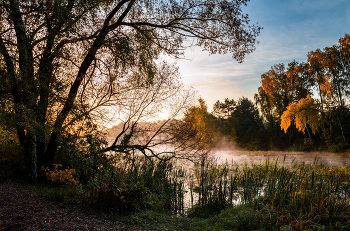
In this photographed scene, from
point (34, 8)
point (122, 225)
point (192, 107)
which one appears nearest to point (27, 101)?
point (34, 8)

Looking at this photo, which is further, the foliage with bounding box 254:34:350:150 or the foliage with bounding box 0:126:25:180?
the foliage with bounding box 254:34:350:150

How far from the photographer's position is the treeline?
22281 mm

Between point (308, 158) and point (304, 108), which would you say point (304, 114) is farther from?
point (308, 158)

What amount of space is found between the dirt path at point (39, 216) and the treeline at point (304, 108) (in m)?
23.6

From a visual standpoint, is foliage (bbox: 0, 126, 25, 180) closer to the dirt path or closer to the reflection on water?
the dirt path

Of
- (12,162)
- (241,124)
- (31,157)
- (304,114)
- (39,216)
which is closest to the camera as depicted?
(39,216)

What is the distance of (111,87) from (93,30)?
187 centimetres

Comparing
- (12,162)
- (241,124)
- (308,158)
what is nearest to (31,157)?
(12,162)

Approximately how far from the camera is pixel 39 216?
3.62m

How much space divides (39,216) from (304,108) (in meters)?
24.9

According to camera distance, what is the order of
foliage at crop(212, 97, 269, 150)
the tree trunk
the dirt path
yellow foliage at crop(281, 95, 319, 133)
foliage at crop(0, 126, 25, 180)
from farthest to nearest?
1. foliage at crop(212, 97, 269, 150)
2. yellow foliage at crop(281, 95, 319, 133)
3. foliage at crop(0, 126, 25, 180)
4. the tree trunk
5. the dirt path

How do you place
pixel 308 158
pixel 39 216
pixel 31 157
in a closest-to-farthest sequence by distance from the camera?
pixel 39 216 → pixel 31 157 → pixel 308 158

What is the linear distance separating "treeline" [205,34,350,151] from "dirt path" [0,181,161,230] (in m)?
23.6

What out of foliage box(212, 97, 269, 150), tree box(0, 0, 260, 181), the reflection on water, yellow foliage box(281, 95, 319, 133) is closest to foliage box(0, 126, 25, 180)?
tree box(0, 0, 260, 181)
